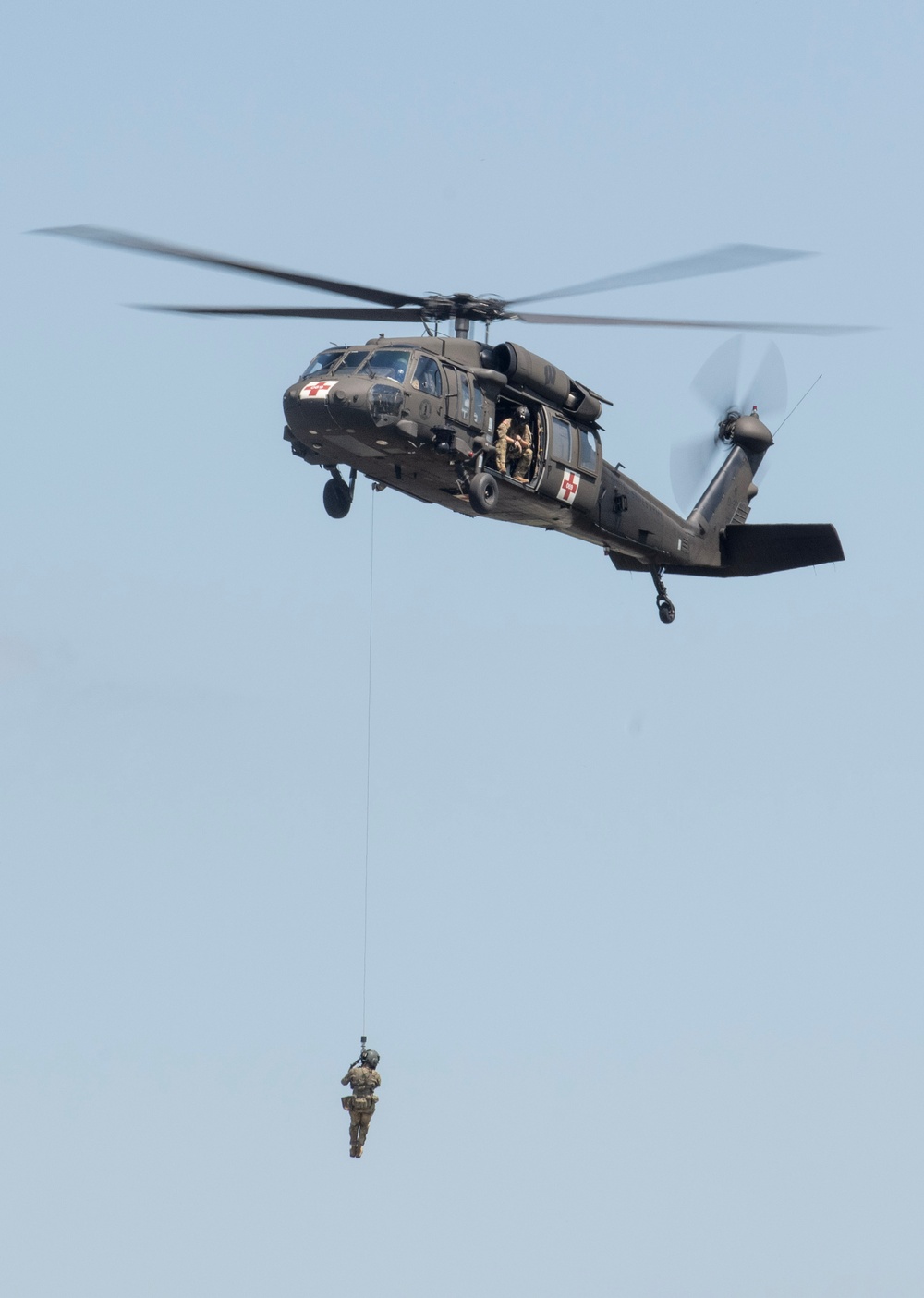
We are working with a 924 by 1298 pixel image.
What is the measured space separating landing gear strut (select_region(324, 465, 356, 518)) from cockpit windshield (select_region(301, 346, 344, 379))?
228 centimetres

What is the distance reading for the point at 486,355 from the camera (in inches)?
1635

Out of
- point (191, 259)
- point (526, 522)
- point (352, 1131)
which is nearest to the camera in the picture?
point (191, 259)

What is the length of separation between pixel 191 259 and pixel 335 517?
5.91 meters

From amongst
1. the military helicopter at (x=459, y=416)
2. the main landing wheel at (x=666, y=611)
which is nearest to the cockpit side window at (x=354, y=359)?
the military helicopter at (x=459, y=416)

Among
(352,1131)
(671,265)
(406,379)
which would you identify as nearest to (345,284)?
(406,379)

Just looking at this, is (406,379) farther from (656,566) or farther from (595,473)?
(656,566)

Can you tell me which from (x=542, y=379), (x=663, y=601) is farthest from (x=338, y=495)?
(x=663, y=601)

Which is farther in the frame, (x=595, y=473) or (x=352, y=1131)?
(x=595, y=473)

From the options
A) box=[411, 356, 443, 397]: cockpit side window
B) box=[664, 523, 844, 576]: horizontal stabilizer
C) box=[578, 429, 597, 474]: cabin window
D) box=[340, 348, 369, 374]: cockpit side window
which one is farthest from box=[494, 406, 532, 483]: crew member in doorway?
box=[664, 523, 844, 576]: horizontal stabilizer

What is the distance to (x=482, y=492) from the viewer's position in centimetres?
4028

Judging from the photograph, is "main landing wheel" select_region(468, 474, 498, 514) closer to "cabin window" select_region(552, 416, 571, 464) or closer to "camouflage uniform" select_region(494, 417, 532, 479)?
"camouflage uniform" select_region(494, 417, 532, 479)

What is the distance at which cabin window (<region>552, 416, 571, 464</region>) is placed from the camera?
42.4 m

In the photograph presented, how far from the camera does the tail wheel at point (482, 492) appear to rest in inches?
1583

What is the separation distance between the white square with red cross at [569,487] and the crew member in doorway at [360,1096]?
1096 cm
